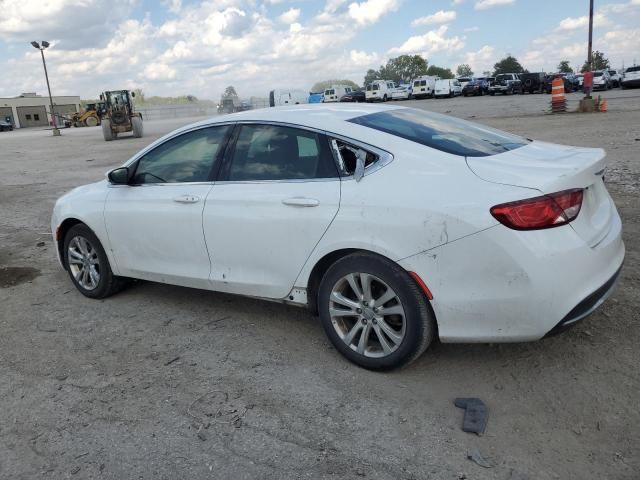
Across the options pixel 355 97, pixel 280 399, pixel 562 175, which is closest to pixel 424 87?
pixel 355 97

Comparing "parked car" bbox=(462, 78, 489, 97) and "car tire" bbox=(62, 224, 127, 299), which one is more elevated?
"parked car" bbox=(462, 78, 489, 97)

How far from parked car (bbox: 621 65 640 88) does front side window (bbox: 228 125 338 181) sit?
43.8m

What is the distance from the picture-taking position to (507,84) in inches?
1870

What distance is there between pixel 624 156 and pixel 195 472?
1001cm

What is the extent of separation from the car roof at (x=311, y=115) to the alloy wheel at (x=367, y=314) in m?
1.02

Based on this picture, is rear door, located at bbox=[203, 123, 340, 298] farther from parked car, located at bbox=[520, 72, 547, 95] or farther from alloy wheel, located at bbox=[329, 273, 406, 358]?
parked car, located at bbox=[520, 72, 547, 95]

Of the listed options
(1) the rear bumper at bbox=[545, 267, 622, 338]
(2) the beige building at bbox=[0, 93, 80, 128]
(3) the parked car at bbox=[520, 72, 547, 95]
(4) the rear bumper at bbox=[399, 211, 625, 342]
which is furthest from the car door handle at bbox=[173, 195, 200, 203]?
(2) the beige building at bbox=[0, 93, 80, 128]

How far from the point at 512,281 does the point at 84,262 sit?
3.77 meters

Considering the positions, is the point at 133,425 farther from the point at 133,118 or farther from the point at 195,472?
the point at 133,118

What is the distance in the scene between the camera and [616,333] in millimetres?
3693

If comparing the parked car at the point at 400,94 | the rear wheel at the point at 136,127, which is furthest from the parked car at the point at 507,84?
the rear wheel at the point at 136,127

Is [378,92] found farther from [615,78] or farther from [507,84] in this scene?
[615,78]

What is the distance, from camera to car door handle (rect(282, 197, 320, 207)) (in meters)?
3.48

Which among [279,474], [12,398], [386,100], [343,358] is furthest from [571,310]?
[386,100]
